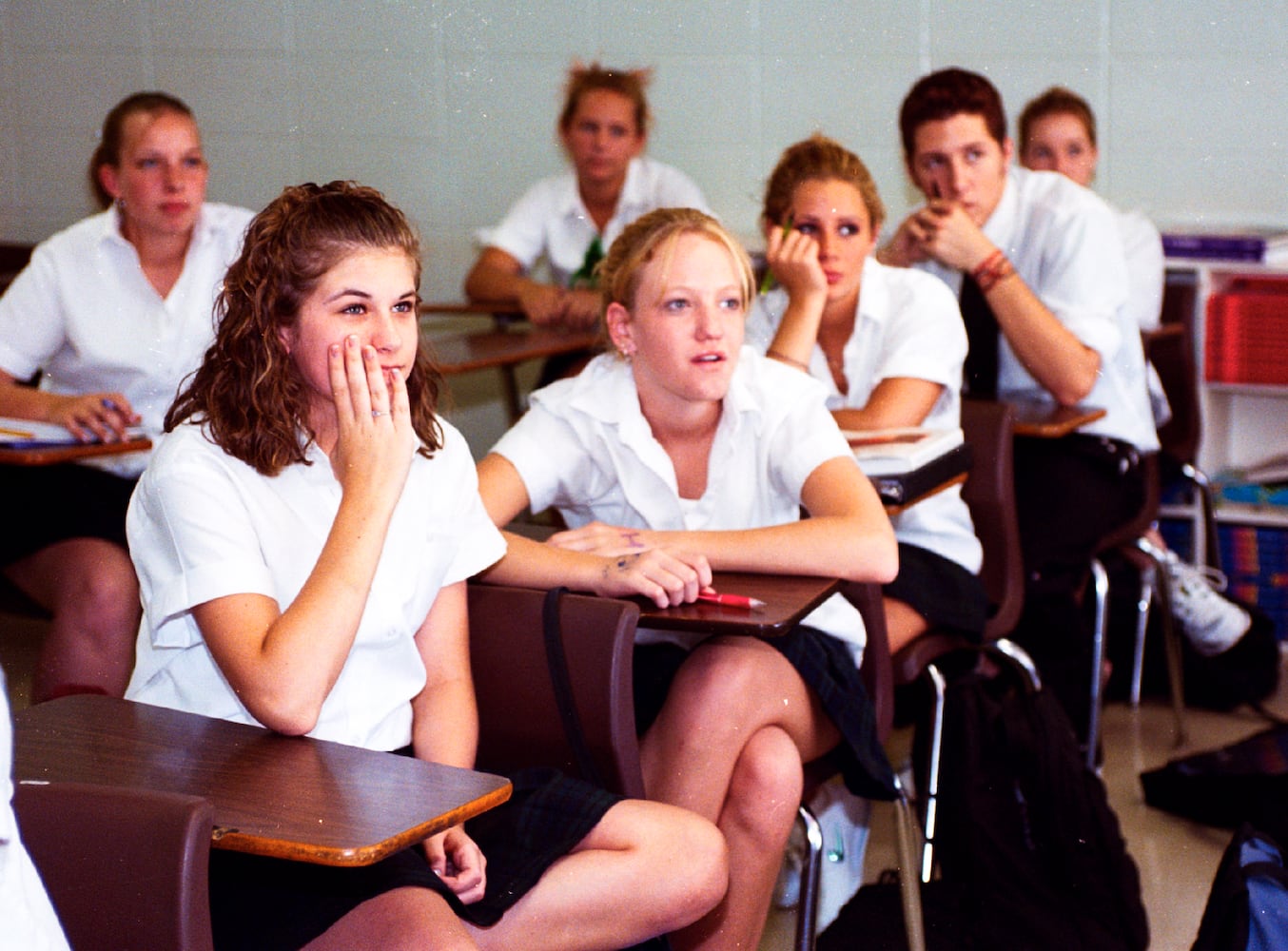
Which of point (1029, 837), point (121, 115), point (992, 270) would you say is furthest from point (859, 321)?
point (121, 115)

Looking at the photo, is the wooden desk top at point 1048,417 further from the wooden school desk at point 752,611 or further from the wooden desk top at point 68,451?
the wooden desk top at point 68,451

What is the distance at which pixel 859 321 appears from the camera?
253 centimetres

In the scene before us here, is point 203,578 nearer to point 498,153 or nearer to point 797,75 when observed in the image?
point 498,153

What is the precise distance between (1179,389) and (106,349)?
226 centimetres

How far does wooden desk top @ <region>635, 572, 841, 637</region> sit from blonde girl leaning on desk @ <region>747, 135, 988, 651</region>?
0.59m

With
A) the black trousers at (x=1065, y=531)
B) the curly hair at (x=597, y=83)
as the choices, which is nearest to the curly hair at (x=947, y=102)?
the curly hair at (x=597, y=83)

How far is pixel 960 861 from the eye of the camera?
6.72 ft

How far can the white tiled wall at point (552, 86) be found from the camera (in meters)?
1.73

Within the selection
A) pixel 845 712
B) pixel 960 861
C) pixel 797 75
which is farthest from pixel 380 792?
pixel 797 75

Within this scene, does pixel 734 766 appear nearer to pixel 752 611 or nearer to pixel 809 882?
pixel 809 882

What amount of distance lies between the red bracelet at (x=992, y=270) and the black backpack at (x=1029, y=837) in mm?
874

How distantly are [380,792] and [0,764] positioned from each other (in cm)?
35

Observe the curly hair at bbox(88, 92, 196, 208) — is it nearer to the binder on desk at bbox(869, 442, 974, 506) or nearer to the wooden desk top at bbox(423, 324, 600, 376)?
the wooden desk top at bbox(423, 324, 600, 376)

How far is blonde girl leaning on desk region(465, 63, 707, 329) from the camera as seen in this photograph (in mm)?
2508
